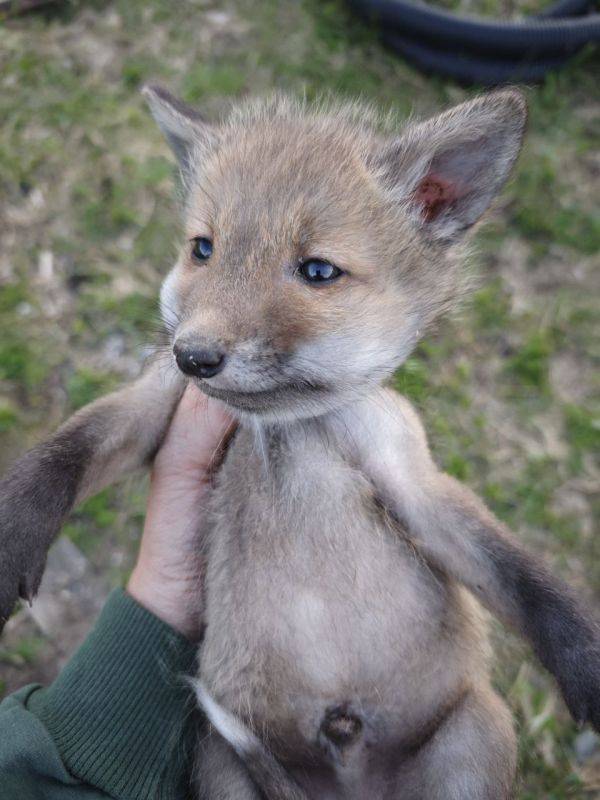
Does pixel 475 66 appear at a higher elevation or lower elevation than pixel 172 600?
higher

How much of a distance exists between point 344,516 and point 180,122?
1610 millimetres

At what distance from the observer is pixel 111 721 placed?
2543 mm

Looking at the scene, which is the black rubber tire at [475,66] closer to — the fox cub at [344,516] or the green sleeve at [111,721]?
the fox cub at [344,516]

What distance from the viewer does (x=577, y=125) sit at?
202 inches

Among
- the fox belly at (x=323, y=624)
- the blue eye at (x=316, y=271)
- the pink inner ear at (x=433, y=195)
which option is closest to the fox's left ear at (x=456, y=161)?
the pink inner ear at (x=433, y=195)

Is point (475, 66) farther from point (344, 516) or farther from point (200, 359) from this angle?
point (200, 359)

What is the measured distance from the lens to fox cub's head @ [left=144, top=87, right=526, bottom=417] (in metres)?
2.05

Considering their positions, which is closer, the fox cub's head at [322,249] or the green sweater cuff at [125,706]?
the fox cub's head at [322,249]

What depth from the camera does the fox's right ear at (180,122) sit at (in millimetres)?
2709

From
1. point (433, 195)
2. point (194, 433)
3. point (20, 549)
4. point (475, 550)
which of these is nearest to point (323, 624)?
point (475, 550)

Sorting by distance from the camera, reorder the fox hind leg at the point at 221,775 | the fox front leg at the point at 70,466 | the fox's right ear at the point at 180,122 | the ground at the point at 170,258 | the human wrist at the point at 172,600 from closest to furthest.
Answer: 1. the fox front leg at the point at 70,466
2. the fox hind leg at the point at 221,775
3. the fox's right ear at the point at 180,122
4. the human wrist at the point at 172,600
5. the ground at the point at 170,258

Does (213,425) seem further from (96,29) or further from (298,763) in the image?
(96,29)

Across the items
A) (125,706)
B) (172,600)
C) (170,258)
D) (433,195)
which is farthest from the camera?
(170,258)

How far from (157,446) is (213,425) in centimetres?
23
